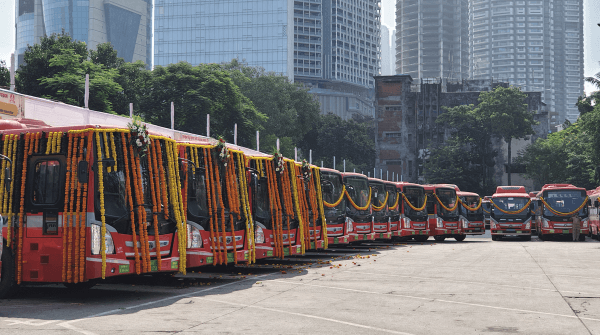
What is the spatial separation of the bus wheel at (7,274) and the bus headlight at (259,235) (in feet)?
21.1

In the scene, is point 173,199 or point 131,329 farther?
point 173,199

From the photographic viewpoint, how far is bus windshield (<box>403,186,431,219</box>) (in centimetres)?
3475

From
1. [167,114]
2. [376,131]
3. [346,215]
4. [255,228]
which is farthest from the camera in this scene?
[376,131]

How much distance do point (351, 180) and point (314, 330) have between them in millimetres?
17536

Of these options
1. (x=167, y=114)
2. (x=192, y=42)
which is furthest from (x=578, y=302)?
(x=192, y=42)

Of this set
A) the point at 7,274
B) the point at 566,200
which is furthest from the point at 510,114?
the point at 7,274

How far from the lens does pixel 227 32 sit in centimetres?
15988

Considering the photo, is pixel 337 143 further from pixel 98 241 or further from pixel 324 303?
pixel 98 241

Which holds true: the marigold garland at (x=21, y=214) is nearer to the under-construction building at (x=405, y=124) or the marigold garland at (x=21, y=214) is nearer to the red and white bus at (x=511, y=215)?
the red and white bus at (x=511, y=215)

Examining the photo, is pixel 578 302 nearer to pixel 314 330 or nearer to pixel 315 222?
pixel 314 330

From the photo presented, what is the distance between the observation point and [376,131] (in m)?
111

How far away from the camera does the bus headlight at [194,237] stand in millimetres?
13484

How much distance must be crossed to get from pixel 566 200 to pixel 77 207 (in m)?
31.3

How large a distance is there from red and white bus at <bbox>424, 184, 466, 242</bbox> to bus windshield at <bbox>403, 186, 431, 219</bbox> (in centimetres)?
99
